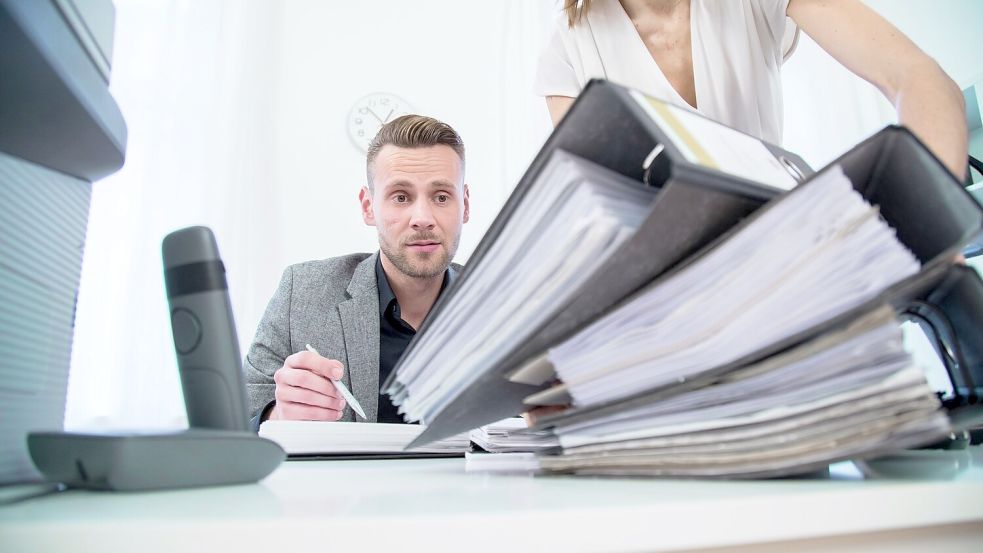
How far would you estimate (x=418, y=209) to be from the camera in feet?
5.08

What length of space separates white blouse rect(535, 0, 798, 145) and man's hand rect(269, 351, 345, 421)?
0.61 m

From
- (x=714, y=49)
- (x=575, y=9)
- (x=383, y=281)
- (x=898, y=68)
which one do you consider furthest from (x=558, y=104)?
(x=383, y=281)

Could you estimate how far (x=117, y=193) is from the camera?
2246 millimetres

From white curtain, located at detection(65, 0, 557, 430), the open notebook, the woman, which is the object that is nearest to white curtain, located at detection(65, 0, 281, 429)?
white curtain, located at detection(65, 0, 557, 430)

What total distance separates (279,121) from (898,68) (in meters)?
2.58

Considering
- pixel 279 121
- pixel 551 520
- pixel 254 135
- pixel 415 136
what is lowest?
pixel 551 520

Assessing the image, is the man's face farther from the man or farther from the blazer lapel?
the blazer lapel

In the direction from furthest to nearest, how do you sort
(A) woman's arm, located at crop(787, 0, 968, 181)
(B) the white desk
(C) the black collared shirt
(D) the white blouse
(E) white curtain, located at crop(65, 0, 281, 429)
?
1. (E) white curtain, located at crop(65, 0, 281, 429)
2. (C) the black collared shirt
3. (D) the white blouse
4. (A) woman's arm, located at crop(787, 0, 968, 181)
5. (B) the white desk

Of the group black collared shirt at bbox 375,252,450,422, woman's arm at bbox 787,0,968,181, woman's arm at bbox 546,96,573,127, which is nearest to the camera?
woman's arm at bbox 787,0,968,181

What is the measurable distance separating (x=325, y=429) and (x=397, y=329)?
939mm

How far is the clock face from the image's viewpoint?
289 centimetres

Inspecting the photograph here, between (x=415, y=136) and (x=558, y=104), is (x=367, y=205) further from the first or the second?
(x=558, y=104)

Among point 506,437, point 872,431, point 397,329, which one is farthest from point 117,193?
point 872,431

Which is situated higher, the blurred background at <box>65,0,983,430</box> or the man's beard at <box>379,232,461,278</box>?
the blurred background at <box>65,0,983,430</box>
